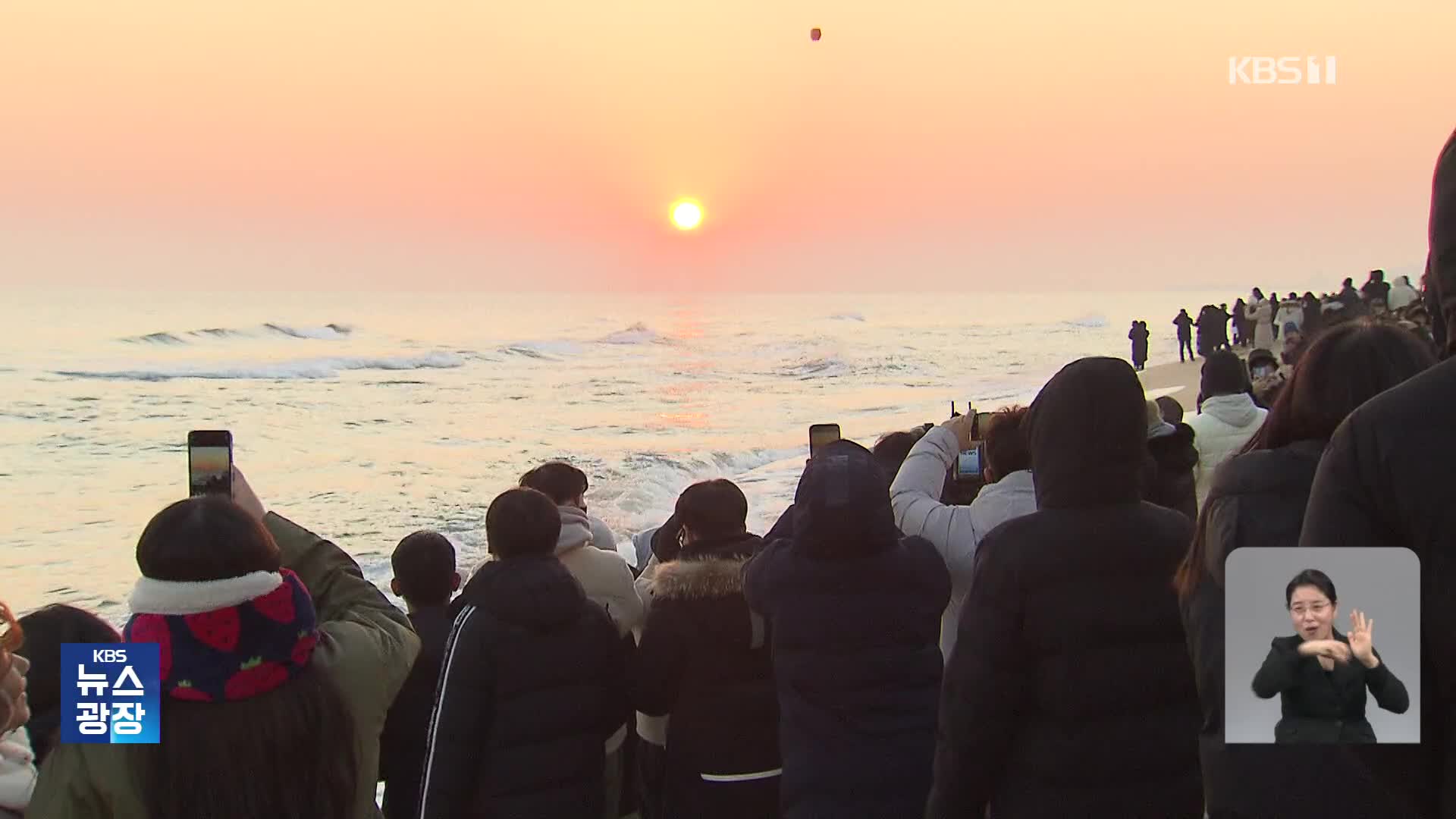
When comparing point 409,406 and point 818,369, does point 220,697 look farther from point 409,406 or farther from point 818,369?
point 818,369

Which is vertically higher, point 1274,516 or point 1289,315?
point 1289,315

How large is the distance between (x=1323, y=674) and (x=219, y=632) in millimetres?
1673

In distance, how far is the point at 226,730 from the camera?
2070 millimetres

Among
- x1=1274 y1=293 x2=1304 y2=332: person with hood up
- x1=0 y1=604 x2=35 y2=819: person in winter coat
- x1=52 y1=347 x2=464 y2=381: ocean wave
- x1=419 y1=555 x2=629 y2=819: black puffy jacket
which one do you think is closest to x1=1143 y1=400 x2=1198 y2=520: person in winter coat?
x1=419 y1=555 x2=629 y2=819: black puffy jacket

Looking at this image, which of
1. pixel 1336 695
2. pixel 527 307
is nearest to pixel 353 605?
pixel 1336 695

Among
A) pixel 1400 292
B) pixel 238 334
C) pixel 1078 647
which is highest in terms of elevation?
pixel 238 334

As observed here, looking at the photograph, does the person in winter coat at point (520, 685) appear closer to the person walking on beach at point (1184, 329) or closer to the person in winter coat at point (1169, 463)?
the person in winter coat at point (1169, 463)

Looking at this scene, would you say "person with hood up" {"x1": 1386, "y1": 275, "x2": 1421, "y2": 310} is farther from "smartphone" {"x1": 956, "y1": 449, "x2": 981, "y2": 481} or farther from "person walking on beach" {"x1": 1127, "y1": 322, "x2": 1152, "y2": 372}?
"person walking on beach" {"x1": 1127, "y1": 322, "x2": 1152, "y2": 372}

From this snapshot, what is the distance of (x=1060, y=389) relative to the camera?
2.23 meters

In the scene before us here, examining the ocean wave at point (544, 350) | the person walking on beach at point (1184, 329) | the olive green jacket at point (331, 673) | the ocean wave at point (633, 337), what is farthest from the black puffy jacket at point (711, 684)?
the ocean wave at point (633, 337)

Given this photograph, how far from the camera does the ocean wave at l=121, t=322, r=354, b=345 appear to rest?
4934 cm

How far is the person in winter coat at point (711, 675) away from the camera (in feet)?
9.93

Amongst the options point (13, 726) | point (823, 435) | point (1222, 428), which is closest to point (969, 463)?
point (823, 435)

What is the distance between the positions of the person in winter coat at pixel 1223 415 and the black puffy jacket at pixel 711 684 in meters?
2.41
